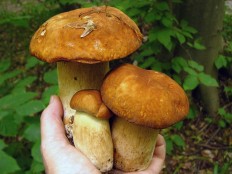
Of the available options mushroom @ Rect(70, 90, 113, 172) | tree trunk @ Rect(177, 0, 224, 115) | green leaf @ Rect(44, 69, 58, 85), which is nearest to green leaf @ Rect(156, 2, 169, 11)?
tree trunk @ Rect(177, 0, 224, 115)

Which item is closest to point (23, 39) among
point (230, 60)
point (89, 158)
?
point (230, 60)

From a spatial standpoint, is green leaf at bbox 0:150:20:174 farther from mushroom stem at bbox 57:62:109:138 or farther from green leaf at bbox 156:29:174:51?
green leaf at bbox 156:29:174:51

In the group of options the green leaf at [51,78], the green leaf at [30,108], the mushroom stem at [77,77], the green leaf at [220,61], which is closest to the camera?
the mushroom stem at [77,77]

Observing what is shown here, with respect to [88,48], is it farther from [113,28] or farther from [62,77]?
[62,77]

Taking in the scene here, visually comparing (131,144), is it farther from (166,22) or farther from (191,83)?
(166,22)

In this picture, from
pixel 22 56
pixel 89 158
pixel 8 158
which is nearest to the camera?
pixel 89 158

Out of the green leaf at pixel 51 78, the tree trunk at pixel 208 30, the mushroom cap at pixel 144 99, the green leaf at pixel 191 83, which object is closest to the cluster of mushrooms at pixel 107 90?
the mushroom cap at pixel 144 99

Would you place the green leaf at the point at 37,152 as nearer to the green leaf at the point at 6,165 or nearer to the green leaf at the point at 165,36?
the green leaf at the point at 6,165

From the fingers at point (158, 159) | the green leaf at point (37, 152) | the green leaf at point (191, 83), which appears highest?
the green leaf at point (191, 83)
